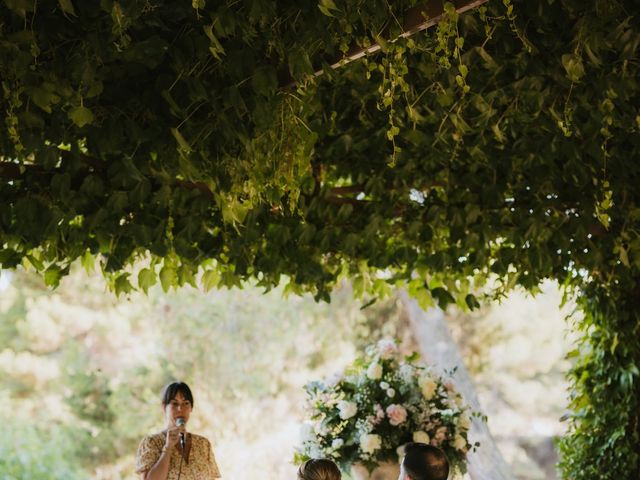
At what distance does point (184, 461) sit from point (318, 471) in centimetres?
117

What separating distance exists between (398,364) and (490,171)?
1.06 meters

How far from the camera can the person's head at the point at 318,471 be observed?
2.80 m

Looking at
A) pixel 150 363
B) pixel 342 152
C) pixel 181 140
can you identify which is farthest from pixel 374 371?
pixel 150 363

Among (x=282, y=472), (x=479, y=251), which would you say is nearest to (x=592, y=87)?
(x=479, y=251)

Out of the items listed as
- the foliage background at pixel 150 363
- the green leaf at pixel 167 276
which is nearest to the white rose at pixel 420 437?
the green leaf at pixel 167 276

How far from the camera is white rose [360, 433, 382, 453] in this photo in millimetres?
3850

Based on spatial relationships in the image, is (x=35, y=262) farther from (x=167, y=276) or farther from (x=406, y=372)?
(x=406, y=372)

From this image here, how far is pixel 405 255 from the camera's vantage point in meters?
4.05

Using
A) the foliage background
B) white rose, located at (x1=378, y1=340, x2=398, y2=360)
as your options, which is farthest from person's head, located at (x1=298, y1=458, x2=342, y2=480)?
the foliage background

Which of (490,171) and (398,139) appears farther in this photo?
(490,171)

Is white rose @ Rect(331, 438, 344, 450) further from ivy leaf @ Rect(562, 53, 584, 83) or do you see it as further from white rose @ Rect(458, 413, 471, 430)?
ivy leaf @ Rect(562, 53, 584, 83)

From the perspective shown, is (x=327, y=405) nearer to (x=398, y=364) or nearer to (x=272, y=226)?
(x=398, y=364)

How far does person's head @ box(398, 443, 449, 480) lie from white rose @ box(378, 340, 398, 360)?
1.57m

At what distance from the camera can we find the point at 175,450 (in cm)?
382
